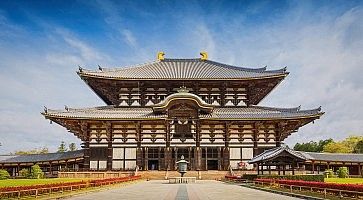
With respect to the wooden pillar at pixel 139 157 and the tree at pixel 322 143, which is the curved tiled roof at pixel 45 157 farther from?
the tree at pixel 322 143

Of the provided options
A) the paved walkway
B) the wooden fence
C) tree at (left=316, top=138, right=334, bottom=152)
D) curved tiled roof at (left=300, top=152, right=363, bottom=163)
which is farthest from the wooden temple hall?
tree at (left=316, top=138, right=334, bottom=152)

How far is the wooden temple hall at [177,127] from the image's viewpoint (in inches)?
1939

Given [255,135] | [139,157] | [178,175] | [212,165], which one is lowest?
[178,175]

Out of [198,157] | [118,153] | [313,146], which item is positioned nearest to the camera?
[198,157]

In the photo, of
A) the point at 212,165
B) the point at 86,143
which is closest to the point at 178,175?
the point at 212,165

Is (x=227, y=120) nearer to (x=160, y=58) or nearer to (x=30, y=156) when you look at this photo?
(x=160, y=58)

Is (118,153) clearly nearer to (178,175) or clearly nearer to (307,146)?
(178,175)

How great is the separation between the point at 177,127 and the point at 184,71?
11394 millimetres

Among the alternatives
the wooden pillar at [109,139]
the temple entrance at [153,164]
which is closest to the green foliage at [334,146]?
the temple entrance at [153,164]

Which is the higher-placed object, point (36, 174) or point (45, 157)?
point (45, 157)

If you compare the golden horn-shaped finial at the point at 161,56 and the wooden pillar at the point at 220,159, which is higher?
the golden horn-shaped finial at the point at 161,56

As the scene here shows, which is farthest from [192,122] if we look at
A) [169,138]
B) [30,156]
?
[30,156]

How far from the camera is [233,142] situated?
167 feet

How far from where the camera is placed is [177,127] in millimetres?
51438
